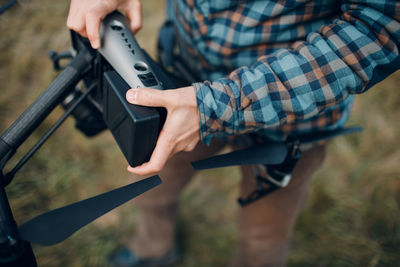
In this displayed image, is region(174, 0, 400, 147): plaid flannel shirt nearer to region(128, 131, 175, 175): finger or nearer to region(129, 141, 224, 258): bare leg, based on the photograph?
region(128, 131, 175, 175): finger

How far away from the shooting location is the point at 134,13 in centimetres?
76

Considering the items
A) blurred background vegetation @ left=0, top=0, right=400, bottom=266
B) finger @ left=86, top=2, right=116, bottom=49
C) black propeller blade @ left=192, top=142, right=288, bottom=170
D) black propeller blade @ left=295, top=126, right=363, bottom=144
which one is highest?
finger @ left=86, top=2, right=116, bottom=49

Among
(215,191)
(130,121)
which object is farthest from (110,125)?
(215,191)

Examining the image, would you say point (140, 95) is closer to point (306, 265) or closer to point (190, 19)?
point (190, 19)

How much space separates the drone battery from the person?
19 millimetres

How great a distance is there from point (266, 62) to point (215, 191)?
1300 millimetres

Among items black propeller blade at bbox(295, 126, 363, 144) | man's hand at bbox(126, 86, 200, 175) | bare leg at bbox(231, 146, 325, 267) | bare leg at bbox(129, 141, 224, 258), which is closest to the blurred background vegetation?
bare leg at bbox(129, 141, 224, 258)

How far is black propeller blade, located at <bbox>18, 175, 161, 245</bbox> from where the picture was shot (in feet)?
1.73

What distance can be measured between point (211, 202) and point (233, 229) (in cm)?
21

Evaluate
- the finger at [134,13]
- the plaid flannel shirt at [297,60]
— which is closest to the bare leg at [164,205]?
the plaid flannel shirt at [297,60]

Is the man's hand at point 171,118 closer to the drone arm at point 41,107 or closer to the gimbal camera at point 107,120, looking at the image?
the gimbal camera at point 107,120

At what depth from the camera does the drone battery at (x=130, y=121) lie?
529 mm

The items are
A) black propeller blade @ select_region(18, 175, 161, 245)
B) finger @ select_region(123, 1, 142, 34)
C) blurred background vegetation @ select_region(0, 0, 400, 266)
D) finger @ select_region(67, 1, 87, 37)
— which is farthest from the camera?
blurred background vegetation @ select_region(0, 0, 400, 266)

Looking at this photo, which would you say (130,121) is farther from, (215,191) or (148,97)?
(215,191)
